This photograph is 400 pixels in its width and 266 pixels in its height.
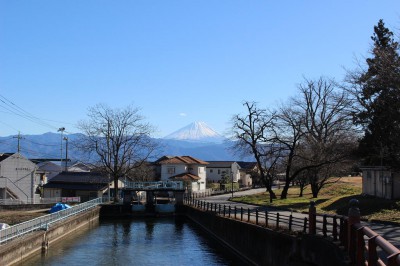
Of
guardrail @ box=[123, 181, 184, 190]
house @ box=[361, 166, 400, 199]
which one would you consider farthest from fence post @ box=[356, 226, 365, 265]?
guardrail @ box=[123, 181, 184, 190]

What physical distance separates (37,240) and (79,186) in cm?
4181

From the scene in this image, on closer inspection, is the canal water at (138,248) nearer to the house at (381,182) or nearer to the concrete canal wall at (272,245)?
the concrete canal wall at (272,245)

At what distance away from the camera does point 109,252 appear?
94.8ft

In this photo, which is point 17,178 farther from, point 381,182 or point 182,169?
point 381,182

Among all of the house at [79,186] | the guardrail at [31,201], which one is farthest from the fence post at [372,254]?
the house at [79,186]

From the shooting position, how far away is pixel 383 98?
27.5 metres

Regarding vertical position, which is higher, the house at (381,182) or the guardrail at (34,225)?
the house at (381,182)

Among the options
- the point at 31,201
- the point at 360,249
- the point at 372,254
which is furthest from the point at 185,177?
the point at 372,254

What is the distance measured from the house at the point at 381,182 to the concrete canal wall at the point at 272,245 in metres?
13.7

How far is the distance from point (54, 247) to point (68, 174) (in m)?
43.8

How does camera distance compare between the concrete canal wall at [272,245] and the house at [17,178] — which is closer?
the concrete canal wall at [272,245]

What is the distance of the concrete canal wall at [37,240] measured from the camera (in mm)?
21703

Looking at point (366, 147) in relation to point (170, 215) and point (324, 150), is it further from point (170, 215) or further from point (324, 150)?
point (170, 215)

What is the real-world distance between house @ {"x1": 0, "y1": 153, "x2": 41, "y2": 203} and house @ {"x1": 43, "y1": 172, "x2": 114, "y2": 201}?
5734 millimetres
